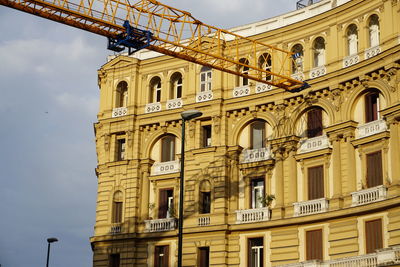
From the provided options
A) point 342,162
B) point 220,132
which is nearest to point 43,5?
point 220,132

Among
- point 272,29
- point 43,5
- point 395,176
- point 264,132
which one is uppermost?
point 272,29

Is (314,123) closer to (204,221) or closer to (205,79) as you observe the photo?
(205,79)

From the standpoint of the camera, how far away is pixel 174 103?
65.6 metres

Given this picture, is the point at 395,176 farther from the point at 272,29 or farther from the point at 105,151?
the point at 105,151

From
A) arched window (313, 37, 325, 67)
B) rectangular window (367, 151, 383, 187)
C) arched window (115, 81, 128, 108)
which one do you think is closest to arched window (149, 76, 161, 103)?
arched window (115, 81, 128, 108)

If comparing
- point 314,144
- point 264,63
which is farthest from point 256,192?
point 264,63

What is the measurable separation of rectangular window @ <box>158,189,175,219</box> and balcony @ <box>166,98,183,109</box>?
23.2 ft

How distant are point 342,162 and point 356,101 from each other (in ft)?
14.8

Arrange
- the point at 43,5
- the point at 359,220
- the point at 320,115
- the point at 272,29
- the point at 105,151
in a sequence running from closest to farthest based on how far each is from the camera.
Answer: the point at 43,5 → the point at 359,220 → the point at 320,115 → the point at 272,29 → the point at 105,151

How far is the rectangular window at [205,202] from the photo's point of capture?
204 feet

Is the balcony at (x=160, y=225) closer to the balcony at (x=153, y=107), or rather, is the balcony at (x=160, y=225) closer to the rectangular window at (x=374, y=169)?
the balcony at (x=153, y=107)

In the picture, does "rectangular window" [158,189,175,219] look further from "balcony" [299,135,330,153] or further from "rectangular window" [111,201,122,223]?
"balcony" [299,135,330,153]

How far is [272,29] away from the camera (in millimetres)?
62125

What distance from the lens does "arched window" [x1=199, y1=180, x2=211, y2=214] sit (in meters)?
62.1
